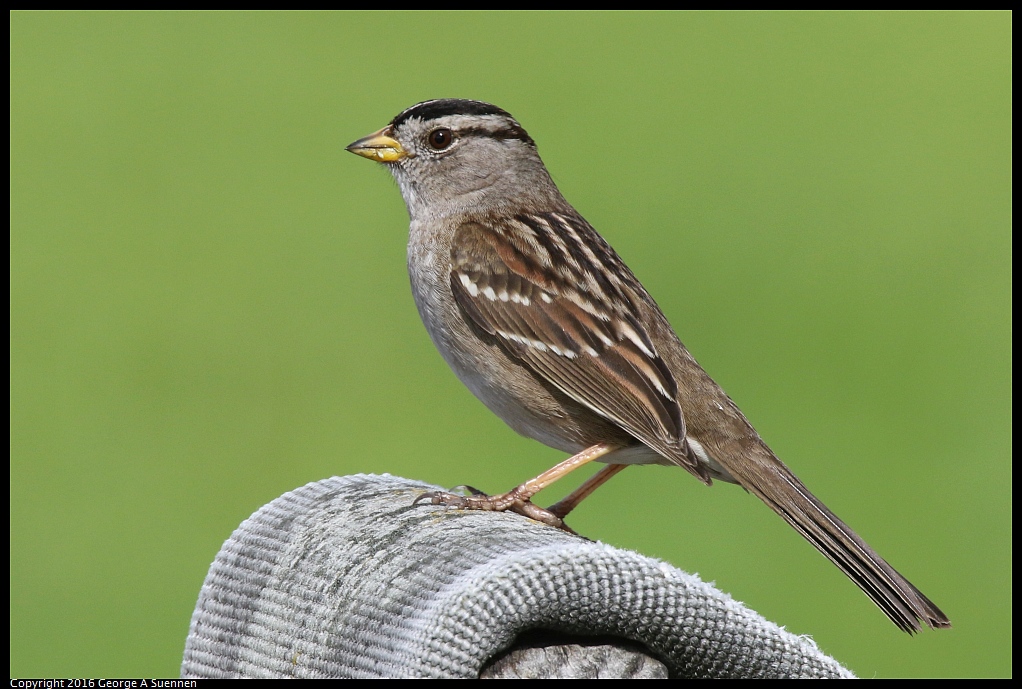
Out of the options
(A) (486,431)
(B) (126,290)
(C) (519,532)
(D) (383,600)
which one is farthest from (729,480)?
(B) (126,290)

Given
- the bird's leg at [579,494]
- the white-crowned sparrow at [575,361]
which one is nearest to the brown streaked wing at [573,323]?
the white-crowned sparrow at [575,361]

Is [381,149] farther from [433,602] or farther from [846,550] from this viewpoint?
[433,602]

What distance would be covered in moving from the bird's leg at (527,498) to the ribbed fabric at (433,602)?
10.0 inches

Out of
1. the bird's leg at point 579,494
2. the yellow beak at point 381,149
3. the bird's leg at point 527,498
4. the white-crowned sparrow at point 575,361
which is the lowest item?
the bird's leg at point 579,494

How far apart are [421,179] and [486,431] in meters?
3.18

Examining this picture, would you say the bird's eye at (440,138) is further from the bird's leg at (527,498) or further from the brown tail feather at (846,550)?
the brown tail feather at (846,550)

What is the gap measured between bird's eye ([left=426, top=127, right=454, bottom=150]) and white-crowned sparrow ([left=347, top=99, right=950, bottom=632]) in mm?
313

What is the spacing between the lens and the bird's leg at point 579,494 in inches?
141

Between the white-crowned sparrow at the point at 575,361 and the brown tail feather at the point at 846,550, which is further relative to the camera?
the white-crowned sparrow at the point at 575,361

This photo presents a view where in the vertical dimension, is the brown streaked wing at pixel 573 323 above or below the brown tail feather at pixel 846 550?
above

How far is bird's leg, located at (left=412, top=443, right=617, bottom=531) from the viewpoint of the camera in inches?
111

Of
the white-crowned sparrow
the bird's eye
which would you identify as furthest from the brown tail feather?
the bird's eye

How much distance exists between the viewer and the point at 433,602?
6.59 feet

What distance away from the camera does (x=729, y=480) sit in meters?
3.55
